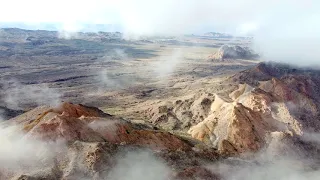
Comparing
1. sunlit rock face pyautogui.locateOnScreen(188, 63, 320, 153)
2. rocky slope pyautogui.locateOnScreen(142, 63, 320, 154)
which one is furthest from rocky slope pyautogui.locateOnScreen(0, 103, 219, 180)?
rocky slope pyautogui.locateOnScreen(142, 63, 320, 154)

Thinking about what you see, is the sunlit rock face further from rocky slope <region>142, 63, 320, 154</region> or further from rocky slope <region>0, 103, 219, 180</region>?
rocky slope <region>0, 103, 219, 180</region>

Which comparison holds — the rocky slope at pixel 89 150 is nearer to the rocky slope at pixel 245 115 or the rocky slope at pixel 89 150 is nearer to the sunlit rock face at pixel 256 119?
the sunlit rock face at pixel 256 119

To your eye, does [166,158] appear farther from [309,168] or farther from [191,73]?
[191,73]

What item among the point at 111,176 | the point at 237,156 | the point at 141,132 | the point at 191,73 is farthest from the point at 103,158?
the point at 191,73

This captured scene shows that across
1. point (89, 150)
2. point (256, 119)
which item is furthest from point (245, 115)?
point (89, 150)

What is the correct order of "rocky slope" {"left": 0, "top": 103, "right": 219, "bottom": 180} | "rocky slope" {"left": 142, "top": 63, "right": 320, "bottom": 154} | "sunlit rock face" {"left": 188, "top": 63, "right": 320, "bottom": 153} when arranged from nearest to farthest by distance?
1. "rocky slope" {"left": 0, "top": 103, "right": 219, "bottom": 180}
2. "sunlit rock face" {"left": 188, "top": 63, "right": 320, "bottom": 153}
3. "rocky slope" {"left": 142, "top": 63, "right": 320, "bottom": 154}

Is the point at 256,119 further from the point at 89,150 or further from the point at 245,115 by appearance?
the point at 89,150

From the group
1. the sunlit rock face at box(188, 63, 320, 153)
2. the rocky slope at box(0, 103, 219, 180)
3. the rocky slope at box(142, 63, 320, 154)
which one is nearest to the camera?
the rocky slope at box(0, 103, 219, 180)

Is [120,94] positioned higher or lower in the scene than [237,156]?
lower

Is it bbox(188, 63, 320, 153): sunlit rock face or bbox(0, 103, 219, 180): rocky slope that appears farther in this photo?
bbox(188, 63, 320, 153): sunlit rock face

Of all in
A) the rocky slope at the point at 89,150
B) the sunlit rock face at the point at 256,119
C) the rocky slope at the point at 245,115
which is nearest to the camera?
the rocky slope at the point at 89,150

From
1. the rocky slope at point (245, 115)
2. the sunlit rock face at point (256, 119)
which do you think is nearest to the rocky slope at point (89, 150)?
the sunlit rock face at point (256, 119)
